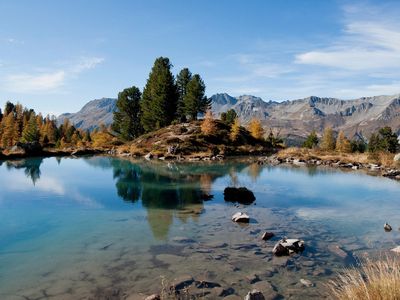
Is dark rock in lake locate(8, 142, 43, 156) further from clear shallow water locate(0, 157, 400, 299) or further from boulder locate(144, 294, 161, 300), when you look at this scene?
boulder locate(144, 294, 161, 300)

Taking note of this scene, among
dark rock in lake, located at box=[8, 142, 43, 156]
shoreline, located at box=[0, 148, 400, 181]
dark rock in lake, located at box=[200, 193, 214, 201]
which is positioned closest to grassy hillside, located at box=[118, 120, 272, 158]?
shoreline, located at box=[0, 148, 400, 181]

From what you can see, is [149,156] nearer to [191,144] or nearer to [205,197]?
[191,144]

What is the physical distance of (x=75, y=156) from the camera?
96.6 meters

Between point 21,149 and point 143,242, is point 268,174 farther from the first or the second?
point 21,149

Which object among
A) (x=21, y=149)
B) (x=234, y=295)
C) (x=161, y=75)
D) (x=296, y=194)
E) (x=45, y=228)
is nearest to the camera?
(x=234, y=295)

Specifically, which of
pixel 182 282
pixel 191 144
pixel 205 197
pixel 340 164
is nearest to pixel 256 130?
pixel 191 144

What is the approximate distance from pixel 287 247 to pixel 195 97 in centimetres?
9509

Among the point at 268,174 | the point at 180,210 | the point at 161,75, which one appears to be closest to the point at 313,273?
the point at 180,210

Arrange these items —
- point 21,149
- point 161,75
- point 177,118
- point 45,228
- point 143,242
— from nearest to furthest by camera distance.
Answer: point 143,242
point 45,228
point 21,149
point 161,75
point 177,118

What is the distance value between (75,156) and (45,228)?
251 feet

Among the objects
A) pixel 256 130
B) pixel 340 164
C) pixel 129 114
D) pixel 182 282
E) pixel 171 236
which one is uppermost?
pixel 129 114

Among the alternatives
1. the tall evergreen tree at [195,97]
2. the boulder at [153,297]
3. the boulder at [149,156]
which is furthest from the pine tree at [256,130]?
the boulder at [153,297]

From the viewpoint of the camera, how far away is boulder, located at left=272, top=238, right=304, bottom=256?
18.1 metres

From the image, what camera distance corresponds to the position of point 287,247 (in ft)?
60.4
